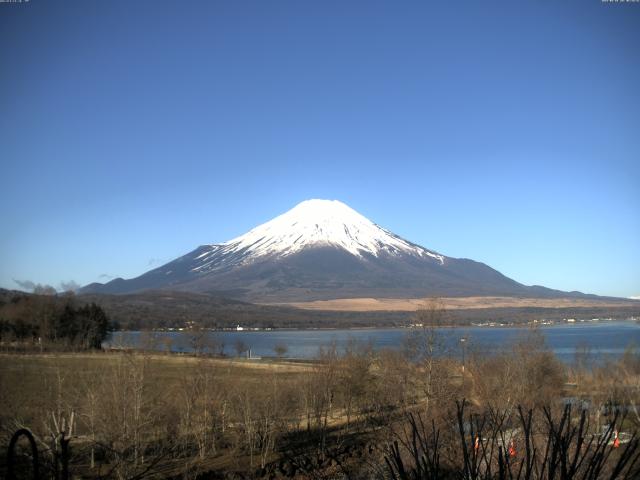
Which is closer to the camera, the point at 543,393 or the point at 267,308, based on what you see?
the point at 543,393

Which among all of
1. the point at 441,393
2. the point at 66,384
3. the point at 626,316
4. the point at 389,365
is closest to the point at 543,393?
the point at 441,393

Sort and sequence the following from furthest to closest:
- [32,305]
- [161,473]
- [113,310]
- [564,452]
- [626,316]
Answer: [626,316] < [113,310] < [32,305] < [161,473] < [564,452]

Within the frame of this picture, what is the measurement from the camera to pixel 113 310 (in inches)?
5325

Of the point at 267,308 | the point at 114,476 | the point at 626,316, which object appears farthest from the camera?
the point at 267,308

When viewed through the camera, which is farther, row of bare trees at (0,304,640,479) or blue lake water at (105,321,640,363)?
blue lake water at (105,321,640,363)

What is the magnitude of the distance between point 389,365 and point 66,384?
16883mm

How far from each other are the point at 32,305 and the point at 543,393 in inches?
1995

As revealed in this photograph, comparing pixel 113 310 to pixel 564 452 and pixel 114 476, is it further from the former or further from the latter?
pixel 564 452

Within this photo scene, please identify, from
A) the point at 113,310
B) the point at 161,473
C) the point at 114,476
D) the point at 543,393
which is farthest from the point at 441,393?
the point at 113,310

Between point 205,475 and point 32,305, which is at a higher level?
point 32,305

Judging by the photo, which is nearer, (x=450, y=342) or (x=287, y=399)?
(x=287, y=399)

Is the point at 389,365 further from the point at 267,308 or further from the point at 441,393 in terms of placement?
the point at 267,308

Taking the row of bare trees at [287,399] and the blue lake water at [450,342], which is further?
the blue lake water at [450,342]

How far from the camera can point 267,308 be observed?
175 m
